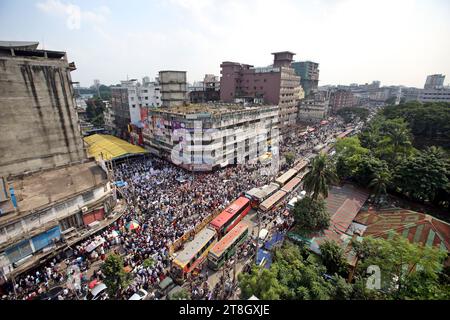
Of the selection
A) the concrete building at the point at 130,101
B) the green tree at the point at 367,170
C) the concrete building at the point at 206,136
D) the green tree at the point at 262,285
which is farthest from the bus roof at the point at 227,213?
the concrete building at the point at 130,101

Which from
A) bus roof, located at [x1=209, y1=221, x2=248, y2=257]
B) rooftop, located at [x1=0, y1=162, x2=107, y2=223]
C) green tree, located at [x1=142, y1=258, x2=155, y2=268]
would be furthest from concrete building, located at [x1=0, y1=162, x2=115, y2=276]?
bus roof, located at [x1=209, y1=221, x2=248, y2=257]

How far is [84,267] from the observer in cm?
1948

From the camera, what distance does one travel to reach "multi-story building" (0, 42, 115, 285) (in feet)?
62.4

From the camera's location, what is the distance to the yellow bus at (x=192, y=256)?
18359 mm

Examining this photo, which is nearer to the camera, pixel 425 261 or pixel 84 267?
pixel 425 261

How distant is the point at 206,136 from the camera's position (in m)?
37.1

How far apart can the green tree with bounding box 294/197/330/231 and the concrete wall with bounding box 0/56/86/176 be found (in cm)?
3120

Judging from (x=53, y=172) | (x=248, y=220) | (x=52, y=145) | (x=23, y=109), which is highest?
(x=23, y=109)

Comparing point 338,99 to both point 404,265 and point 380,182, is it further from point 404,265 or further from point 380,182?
point 404,265

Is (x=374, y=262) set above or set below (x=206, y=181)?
above
